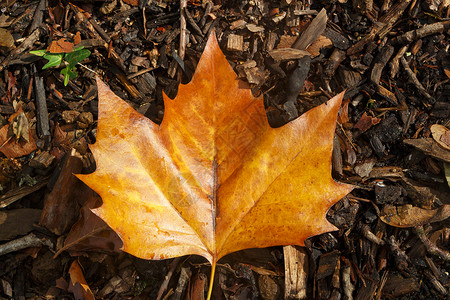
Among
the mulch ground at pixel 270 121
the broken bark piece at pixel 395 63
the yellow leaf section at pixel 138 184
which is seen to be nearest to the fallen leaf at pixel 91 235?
the mulch ground at pixel 270 121

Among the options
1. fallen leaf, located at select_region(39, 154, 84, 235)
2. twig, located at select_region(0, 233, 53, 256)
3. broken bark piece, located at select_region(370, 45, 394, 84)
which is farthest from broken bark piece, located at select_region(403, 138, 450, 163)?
twig, located at select_region(0, 233, 53, 256)

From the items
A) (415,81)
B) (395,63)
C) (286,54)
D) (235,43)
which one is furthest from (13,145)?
(415,81)

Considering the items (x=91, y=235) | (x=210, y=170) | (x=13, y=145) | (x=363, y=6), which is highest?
(x=363, y=6)

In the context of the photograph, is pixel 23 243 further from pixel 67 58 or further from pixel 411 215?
pixel 411 215

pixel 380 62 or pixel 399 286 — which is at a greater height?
pixel 380 62

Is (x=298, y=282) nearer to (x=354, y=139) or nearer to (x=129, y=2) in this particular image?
(x=354, y=139)

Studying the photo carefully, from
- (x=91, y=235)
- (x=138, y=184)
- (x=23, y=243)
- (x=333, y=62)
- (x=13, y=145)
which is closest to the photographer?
(x=138, y=184)

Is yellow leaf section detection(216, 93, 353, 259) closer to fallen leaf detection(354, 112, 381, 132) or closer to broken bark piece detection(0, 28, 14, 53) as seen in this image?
fallen leaf detection(354, 112, 381, 132)

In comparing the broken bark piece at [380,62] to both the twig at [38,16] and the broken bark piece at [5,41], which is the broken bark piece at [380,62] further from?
the broken bark piece at [5,41]
